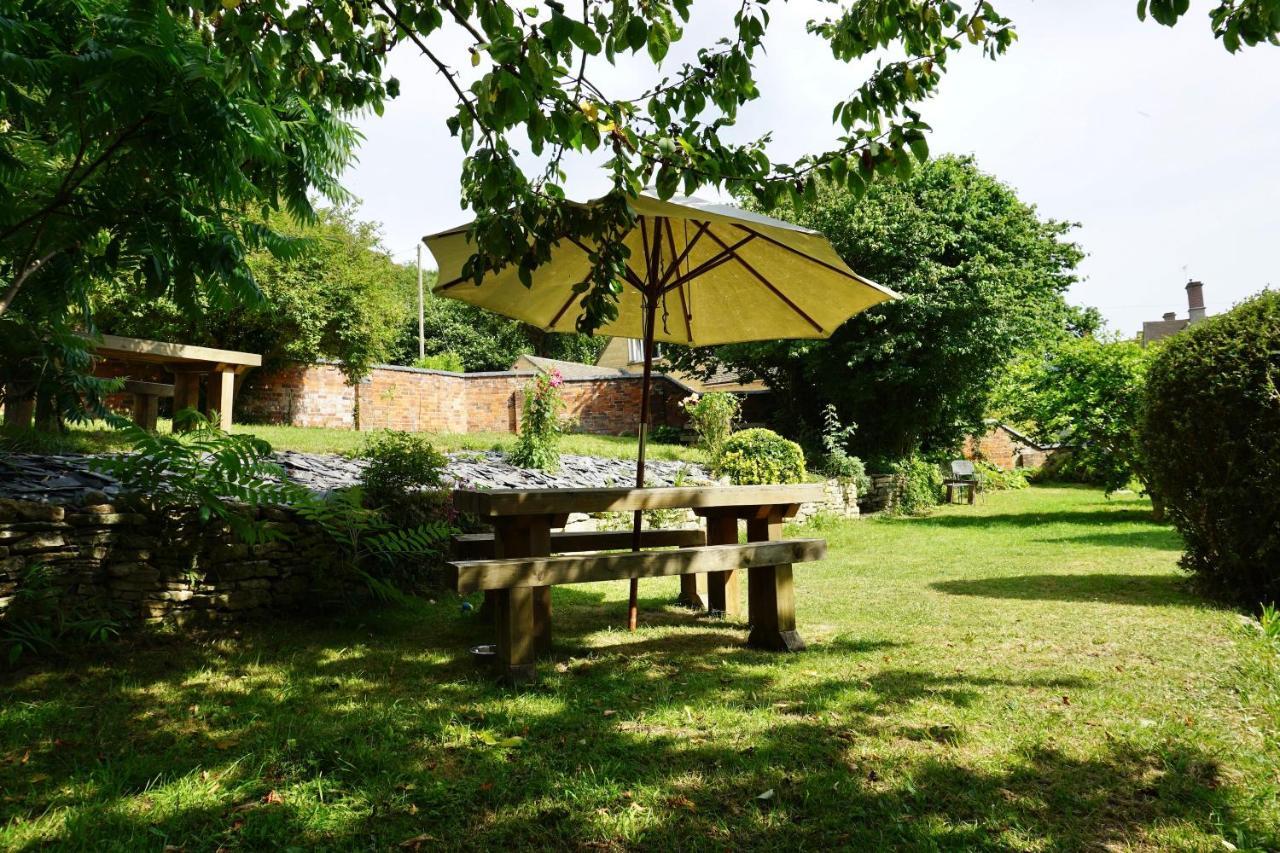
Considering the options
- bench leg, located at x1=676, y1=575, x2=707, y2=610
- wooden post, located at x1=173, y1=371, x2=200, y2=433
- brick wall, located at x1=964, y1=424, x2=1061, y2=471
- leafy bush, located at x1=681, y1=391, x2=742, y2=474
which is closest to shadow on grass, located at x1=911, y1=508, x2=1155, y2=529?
leafy bush, located at x1=681, y1=391, x2=742, y2=474

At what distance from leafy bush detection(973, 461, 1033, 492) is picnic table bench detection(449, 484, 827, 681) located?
16677 mm

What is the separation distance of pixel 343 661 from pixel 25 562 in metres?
1.66

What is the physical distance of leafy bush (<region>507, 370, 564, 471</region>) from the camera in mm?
9828

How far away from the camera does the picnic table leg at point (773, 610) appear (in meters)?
4.25

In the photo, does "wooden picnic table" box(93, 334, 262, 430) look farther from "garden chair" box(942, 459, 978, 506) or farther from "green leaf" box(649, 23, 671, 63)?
"garden chair" box(942, 459, 978, 506)

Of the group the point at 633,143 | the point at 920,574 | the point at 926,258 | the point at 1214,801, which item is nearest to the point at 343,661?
the point at 633,143

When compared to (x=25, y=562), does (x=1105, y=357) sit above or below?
above

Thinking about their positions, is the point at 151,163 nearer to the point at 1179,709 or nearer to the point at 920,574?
the point at 1179,709

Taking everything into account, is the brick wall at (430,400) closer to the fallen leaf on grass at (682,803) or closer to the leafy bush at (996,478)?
the leafy bush at (996,478)

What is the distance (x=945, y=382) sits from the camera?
1698cm

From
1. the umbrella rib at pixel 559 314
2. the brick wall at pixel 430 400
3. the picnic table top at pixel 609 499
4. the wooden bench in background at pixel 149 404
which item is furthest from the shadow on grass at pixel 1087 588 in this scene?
the brick wall at pixel 430 400

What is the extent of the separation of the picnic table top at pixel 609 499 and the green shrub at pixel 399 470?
2.08 metres

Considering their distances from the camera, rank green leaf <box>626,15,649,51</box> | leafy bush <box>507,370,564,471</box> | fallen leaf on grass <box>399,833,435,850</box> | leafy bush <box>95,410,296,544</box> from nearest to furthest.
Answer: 1. fallen leaf on grass <box>399,833,435,850</box>
2. green leaf <box>626,15,649,51</box>
3. leafy bush <box>95,410,296,544</box>
4. leafy bush <box>507,370,564,471</box>

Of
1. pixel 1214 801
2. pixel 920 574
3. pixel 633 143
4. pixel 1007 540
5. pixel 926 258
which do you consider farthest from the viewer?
pixel 926 258
